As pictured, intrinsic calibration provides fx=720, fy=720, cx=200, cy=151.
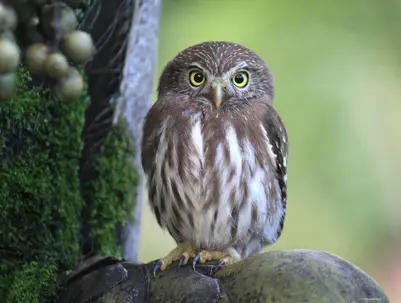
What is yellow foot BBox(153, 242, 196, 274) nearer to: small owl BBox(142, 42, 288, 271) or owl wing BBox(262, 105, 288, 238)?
small owl BBox(142, 42, 288, 271)

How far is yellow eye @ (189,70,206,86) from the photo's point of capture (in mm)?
1904

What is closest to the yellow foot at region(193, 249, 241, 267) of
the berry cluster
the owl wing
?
the owl wing

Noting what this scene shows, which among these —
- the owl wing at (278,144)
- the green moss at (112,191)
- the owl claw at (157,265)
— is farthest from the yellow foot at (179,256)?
the owl wing at (278,144)

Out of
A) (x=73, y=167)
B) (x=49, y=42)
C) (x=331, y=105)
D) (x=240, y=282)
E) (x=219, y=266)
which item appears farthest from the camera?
(x=331, y=105)

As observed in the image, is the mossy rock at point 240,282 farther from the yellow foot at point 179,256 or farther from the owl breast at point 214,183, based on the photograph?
the owl breast at point 214,183

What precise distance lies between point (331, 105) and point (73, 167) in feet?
5.61

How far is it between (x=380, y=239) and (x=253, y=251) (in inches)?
74.5

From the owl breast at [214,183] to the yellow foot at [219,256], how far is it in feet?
0.15

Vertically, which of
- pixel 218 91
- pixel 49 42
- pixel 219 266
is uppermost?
pixel 49 42

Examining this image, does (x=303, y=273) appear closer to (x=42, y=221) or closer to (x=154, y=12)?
(x=42, y=221)

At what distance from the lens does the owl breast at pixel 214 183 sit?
174cm

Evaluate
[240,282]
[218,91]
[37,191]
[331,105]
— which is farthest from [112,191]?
[331,105]

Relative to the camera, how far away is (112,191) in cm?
188

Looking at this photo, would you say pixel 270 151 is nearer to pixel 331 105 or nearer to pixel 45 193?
pixel 45 193
